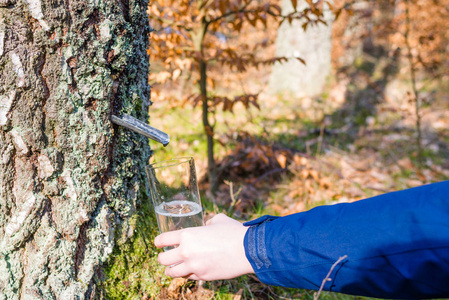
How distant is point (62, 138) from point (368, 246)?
3.57ft

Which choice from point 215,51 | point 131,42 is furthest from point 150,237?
point 215,51

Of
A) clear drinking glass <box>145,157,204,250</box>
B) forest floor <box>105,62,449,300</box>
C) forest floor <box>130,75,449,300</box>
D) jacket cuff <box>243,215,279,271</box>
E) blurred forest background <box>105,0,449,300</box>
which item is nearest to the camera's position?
jacket cuff <box>243,215,279,271</box>

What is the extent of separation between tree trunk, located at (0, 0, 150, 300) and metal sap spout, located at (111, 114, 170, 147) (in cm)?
4

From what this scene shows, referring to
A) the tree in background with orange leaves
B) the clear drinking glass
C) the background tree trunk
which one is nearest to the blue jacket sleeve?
the clear drinking glass

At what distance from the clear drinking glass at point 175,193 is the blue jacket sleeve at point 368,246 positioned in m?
0.34

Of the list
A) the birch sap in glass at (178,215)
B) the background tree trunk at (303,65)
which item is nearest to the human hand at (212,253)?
the birch sap in glass at (178,215)

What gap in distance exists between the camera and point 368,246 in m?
0.90

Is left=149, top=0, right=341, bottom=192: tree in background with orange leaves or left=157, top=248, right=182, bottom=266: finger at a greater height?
left=149, top=0, right=341, bottom=192: tree in background with orange leaves

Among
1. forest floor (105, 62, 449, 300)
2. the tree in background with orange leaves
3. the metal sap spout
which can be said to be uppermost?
the tree in background with orange leaves

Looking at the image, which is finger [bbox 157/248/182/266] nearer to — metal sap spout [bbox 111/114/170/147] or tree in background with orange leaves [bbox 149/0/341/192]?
metal sap spout [bbox 111/114/170/147]

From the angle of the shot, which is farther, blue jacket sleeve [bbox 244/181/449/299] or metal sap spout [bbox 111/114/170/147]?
metal sap spout [bbox 111/114/170/147]

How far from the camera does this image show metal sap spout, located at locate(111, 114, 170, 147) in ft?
4.01

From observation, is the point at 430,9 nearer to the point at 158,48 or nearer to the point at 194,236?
the point at 158,48

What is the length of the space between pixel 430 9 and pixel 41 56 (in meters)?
9.10
